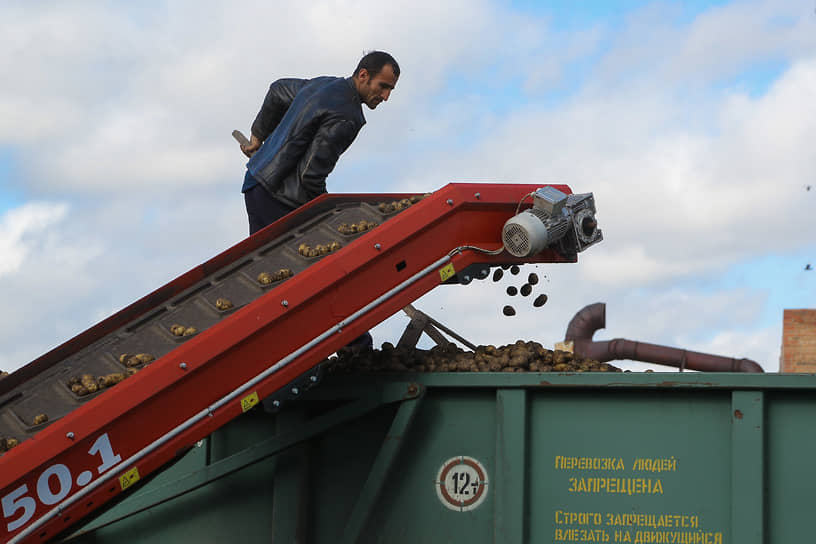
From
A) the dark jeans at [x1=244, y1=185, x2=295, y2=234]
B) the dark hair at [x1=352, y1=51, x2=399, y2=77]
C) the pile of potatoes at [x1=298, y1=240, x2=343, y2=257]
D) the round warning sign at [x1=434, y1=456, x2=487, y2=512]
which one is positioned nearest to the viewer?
the round warning sign at [x1=434, y1=456, x2=487, y2=512]

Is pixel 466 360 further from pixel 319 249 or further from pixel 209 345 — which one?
pixel 209 345

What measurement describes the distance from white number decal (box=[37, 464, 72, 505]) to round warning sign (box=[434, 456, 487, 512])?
1.65 m

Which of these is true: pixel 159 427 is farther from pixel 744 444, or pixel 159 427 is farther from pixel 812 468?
pixel 812 468

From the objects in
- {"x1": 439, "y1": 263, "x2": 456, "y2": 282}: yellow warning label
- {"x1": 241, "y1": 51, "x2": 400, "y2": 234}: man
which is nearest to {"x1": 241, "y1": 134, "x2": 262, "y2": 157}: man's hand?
{"x1": 241, "y1": 51, "x2": 400, "y2": 234}: man

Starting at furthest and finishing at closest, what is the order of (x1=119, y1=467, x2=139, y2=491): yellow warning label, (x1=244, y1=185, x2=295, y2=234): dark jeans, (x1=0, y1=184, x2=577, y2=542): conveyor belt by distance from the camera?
(x1=244, y1=185, x2=295, y2=234): dark jeans
(x1=119, y1=467, x2=139, y2=491): yellow warning label
(x1=0, y1=184, x2=577, y2=542): conveyor belt

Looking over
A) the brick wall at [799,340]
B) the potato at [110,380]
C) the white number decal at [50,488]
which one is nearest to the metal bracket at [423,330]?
the potato at [110,380]

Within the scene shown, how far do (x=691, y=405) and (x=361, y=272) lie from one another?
1.60m

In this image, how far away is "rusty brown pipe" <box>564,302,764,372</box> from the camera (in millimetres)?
14797

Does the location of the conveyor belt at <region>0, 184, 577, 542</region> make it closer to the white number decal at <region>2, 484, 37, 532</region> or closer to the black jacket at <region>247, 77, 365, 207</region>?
the white number decal at <region>2, 484, 37, 532</region>

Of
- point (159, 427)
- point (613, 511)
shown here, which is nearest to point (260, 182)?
point (159, 427)

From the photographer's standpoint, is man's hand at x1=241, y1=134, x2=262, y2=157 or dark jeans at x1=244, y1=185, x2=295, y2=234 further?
man's hand at x1=241, y1=134, x2=262, y2=157

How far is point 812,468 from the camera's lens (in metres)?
4.23

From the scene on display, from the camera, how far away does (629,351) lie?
607 inches

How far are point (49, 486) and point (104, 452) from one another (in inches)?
9.3
